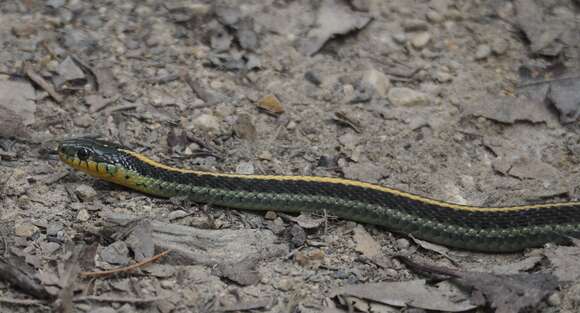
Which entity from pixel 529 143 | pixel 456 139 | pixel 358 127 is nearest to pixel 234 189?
pixel 358 127

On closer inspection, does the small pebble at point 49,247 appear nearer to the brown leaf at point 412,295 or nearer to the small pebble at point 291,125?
the brown leaf at point 412,295

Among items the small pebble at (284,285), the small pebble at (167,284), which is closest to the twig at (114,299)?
the small pebble at (167,284)

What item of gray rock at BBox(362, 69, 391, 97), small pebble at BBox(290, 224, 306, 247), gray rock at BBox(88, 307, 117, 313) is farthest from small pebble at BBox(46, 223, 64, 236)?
gray rock at BBox(362, 69, 391, 97)

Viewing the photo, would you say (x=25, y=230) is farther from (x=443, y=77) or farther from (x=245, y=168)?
(x=443, y=77)

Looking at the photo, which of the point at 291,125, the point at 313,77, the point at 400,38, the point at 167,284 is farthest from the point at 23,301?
the point at 400,38

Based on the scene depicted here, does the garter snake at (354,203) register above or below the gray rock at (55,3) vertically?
below

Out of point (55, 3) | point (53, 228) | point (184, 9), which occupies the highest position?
point (55, 3)
